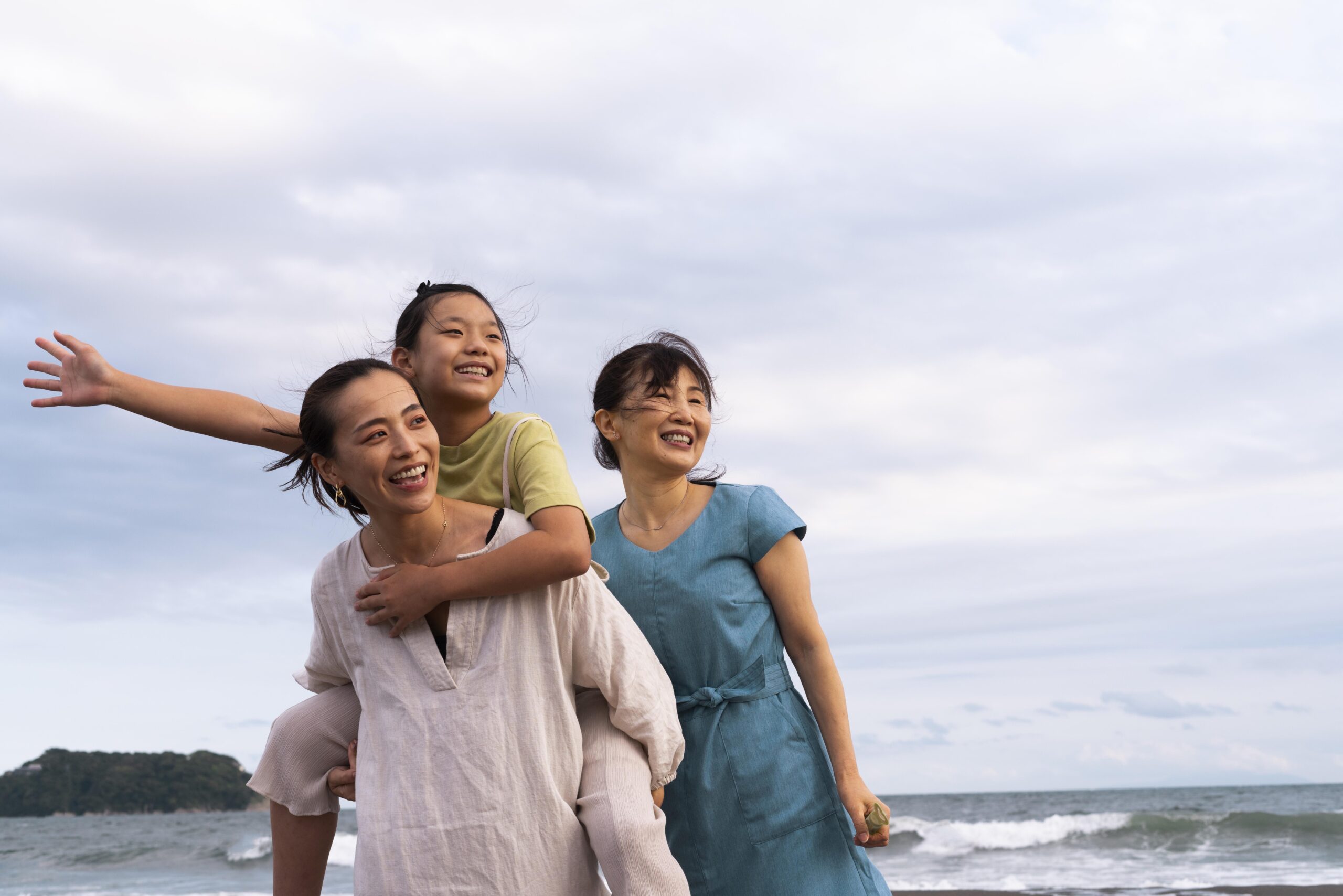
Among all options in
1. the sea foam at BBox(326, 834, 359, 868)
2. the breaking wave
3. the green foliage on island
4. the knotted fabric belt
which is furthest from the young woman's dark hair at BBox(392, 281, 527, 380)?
the green foliage on island

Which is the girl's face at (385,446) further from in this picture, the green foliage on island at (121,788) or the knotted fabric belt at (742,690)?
the green foliage on island at (121,788)

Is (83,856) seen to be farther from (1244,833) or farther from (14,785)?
(14,785)

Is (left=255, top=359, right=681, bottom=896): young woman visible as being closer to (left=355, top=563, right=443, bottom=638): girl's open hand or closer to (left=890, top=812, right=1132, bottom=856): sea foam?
(left=355, top=563, right=443, bottom=638): girl's open hand

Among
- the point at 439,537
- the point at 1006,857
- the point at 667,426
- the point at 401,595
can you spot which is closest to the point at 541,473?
the point at 439,537

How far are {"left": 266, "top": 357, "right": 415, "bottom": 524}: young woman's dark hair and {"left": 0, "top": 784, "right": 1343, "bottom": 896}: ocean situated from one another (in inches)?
389

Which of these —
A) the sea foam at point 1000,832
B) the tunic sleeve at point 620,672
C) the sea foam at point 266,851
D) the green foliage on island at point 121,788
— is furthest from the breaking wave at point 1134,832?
the green foliage on island at point 121,788

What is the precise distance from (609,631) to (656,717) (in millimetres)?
199

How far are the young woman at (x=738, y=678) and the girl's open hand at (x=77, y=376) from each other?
120cm

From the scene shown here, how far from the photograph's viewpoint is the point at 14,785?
40000mm

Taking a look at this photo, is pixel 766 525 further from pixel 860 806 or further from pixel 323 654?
pixel 323 654

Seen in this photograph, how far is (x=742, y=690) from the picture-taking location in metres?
2.65

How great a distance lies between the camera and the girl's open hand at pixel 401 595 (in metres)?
2.12

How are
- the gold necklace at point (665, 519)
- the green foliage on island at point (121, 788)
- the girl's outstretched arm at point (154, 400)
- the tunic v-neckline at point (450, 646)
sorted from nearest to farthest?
1. the tunic v-neckline at point (450, 646)
2. the girl's outstretched arm at point (154, 400)
3. the gold necklace at point (665, 519)
4. the green foliage on island at point (121, 788)

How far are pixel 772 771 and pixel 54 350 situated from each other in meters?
1.93
